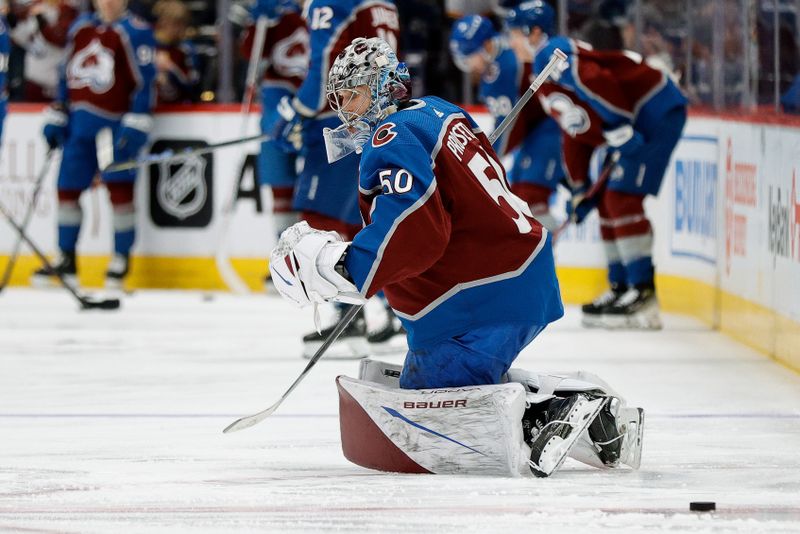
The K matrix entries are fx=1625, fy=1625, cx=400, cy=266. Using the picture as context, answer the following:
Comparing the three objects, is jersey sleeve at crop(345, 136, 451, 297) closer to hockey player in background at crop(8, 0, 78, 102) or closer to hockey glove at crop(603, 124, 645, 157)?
hockey glove at crop(603, 124, 645, 157)

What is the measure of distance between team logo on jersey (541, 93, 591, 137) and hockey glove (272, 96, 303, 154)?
1.21m

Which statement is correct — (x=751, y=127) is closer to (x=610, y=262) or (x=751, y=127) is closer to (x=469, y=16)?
(x=610, y=262)

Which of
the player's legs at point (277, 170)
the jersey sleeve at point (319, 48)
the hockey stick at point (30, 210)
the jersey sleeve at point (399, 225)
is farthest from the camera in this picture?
the hockey stick at point (30, 210)

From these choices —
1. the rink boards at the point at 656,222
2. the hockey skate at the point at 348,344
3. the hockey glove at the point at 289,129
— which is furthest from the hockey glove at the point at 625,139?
the hockey skate at the point at 348,344

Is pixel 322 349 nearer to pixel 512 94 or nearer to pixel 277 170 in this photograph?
pixel 512 94

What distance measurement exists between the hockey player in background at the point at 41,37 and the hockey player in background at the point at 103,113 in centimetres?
61

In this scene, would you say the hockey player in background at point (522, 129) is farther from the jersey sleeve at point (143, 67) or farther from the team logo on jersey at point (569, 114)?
the jersey sleeve at point (143, 67)

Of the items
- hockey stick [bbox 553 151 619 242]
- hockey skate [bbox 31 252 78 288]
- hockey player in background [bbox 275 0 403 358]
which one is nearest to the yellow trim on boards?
hockey skate [bbox 31 252 78 288]

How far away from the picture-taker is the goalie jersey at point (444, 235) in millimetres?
3332

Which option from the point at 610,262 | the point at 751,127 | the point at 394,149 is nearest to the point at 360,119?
the point at 394,149

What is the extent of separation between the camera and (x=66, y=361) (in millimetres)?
6039

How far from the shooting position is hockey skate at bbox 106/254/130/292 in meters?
8.47

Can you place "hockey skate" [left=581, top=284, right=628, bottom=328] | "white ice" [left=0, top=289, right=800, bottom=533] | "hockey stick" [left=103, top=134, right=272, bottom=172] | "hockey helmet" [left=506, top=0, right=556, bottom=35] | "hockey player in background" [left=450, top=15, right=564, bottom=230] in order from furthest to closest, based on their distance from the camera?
1. "hockey player in background" [left=450, top=15, right=564, bottom=230]
2. "hockey helmet" [left=506, top=0, right=556, bottom=35]
3. "hockey skate" [left=581, top=284, right=628, bottom=328]
4. "hockey stick" [left=103, top=134, right=272, bottom=172]
5. "white ice" [left=0, top=289, right=800, bottom=533]

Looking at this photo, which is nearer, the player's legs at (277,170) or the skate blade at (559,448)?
the skate blade at (559,448)
